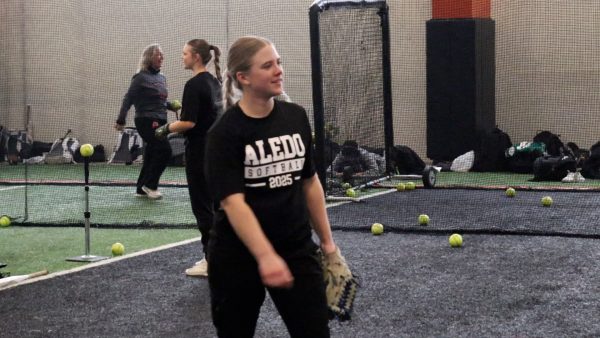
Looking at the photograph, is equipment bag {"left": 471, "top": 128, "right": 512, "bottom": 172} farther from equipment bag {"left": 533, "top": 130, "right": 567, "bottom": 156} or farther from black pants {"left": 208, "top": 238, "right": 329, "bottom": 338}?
black pants {"left": 208, "top": 238, "right": 329, "bottom": 338}

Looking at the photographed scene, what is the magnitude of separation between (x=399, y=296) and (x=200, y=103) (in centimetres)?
191

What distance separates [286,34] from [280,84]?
14.0 meters

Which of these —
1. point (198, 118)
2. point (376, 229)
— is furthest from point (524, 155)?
point (198, 118)

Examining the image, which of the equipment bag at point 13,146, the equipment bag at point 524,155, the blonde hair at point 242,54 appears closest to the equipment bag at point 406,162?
the equipment bag at point 524,155

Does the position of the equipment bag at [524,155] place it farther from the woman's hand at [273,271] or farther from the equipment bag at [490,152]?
the woman's hand at [273,271]

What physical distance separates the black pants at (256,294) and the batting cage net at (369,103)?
5460 mm

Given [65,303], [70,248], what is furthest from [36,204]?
[65,303]

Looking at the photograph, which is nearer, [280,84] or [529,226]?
[280,84]

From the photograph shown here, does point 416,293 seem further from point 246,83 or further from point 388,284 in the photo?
point 246,83

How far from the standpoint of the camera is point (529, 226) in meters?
9.23

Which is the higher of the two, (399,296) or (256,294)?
(256,294)

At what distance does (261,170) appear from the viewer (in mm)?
3705

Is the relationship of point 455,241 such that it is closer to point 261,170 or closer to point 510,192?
point 510,192

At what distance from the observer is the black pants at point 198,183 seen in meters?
6.81
